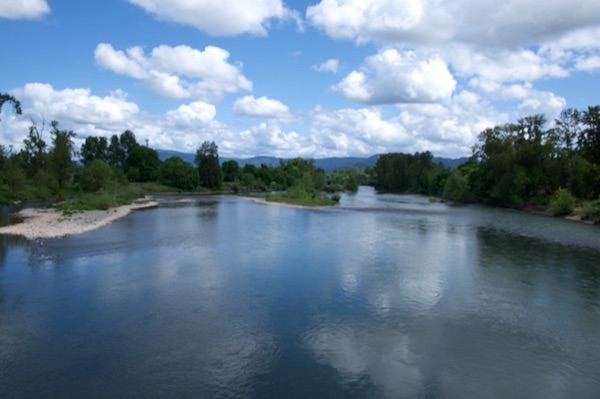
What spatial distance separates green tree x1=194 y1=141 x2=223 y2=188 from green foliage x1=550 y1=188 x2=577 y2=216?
3481 inches

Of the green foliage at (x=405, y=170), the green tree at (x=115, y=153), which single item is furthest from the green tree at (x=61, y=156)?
the green foliage at (x=405, y=170)

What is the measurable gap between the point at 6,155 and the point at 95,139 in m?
46.4

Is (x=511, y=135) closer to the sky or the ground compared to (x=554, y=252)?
closer to the sky

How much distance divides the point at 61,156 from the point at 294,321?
255 feet

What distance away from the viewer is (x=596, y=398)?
11.0 m

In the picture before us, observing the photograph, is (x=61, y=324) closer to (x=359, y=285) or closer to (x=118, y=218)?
(x=359, y=285)

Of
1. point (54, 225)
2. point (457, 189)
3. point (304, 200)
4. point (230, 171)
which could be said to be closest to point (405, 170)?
point (457, 189)

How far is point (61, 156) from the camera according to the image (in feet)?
263

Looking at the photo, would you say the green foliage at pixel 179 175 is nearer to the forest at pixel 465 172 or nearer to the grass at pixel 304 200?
the forest at pixel 465 172

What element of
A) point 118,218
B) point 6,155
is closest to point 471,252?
point 118,218

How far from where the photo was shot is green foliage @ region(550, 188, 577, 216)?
2296 inches

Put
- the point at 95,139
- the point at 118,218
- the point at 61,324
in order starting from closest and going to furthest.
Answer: the point at 61,324
the point at 118,218
the point at 95,139

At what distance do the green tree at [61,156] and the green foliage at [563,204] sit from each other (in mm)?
78789

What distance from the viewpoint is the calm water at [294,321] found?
11.4 meters
